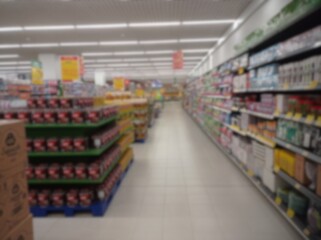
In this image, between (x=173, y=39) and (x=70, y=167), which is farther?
(x=173, y=39)

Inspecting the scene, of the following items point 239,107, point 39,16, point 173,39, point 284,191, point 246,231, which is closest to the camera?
point 246,231

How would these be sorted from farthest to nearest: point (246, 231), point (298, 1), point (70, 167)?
point (70, 167), point (246, 231), point (298, 1)

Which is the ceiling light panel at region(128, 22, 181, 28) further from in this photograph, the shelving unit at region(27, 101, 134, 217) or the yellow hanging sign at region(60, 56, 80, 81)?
the shelving unit at region(27, 101, 134, 217)

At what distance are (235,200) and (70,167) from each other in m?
2.53

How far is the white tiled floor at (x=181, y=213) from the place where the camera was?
9.95 ft

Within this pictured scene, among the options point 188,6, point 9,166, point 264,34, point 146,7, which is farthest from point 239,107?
point 9,166

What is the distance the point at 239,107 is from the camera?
17.6 ft

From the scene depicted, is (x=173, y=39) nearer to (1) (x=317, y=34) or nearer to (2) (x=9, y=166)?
(1) (x=317, y=34)

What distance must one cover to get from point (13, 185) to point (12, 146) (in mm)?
289

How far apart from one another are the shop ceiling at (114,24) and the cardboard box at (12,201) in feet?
16.2

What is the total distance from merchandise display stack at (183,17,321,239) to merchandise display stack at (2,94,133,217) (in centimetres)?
245

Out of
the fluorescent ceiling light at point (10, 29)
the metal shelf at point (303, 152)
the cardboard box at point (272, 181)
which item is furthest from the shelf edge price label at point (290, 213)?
the fluorescent ceiling light at point (10, 29)

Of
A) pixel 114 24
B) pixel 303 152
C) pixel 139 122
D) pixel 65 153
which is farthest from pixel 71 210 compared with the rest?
→ pixel 114 24

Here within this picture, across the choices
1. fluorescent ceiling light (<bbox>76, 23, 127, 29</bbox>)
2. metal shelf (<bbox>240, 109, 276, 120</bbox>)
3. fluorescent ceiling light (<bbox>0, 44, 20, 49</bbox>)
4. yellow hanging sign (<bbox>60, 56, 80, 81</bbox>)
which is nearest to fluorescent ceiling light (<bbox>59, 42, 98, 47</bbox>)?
yellow hanging sign (<bbox>60, 56, 80, 81</bbox>)
